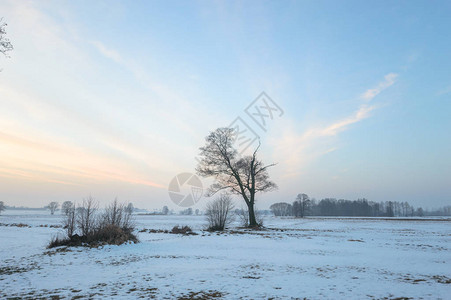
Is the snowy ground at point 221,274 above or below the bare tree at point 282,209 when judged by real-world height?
above

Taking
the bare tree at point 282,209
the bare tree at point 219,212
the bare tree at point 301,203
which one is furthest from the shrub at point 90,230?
the bare tree at point 282,209

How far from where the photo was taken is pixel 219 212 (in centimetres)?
2688

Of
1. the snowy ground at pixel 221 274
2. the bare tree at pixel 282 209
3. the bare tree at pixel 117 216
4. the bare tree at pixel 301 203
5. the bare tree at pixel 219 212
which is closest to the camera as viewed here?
the snowy ground at pixel 221 274

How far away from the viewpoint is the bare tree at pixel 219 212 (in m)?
26.5

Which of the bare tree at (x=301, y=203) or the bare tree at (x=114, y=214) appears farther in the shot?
the bare tree at (x=301, y=203)

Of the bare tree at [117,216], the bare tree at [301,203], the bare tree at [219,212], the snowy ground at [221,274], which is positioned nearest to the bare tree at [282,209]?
the bare tree at [301,203]

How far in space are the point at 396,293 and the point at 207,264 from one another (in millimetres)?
6344

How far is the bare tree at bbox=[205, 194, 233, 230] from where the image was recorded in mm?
26541

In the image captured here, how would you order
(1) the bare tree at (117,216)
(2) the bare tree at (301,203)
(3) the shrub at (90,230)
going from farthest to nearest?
(2) the bare tree at (301,203), (1) the bare tree at (117,216), (3) the shrub at (90,230)

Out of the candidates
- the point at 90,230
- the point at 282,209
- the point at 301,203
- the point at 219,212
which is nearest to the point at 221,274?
the point at 90,230

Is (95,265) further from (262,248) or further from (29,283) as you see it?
(262,248)

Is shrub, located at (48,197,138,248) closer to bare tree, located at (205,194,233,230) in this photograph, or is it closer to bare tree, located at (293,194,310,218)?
bare tree, located at (205,194,233,230)

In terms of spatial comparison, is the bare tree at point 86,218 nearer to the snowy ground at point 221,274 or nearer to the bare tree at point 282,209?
the snowy ground at point 221,274

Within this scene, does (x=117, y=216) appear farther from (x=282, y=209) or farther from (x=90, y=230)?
(x=282, y=209)
